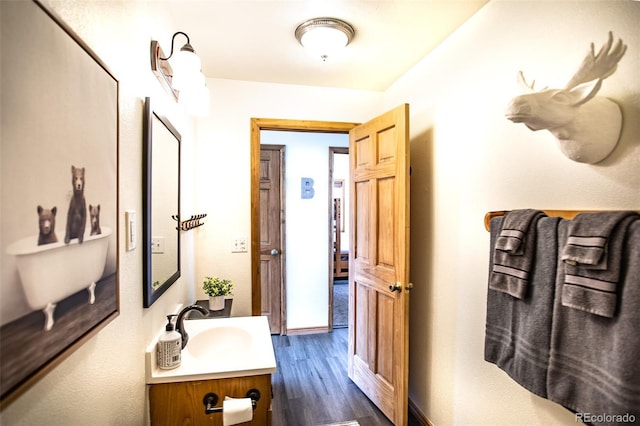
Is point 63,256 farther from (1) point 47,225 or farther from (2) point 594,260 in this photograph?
(2) point 594,260

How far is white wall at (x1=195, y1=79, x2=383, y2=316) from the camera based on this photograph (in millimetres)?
2375

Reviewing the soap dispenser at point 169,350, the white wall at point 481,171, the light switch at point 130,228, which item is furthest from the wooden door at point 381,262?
the light switch at point 130,228

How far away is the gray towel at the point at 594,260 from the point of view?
81cm

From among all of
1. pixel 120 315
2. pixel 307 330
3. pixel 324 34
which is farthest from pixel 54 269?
pixel 307 330

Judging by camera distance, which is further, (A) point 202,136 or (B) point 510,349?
(A) point 202,136

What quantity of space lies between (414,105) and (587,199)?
1.35 meters

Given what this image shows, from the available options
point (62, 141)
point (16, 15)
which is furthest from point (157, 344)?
point (16, 15)

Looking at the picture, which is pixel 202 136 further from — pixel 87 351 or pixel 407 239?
pixel 87 351

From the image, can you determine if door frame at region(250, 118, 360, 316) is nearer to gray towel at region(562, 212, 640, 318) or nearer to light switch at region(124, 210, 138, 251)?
light switch at region(124, 210, 138, 251)

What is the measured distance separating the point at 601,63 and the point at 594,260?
546 millimetres

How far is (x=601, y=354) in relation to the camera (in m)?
0.84

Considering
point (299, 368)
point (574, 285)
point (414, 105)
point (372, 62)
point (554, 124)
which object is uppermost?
point (372, 62)

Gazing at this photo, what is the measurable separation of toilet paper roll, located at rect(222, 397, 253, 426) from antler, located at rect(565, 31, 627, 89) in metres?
1.52

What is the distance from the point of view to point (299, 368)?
270 cm
